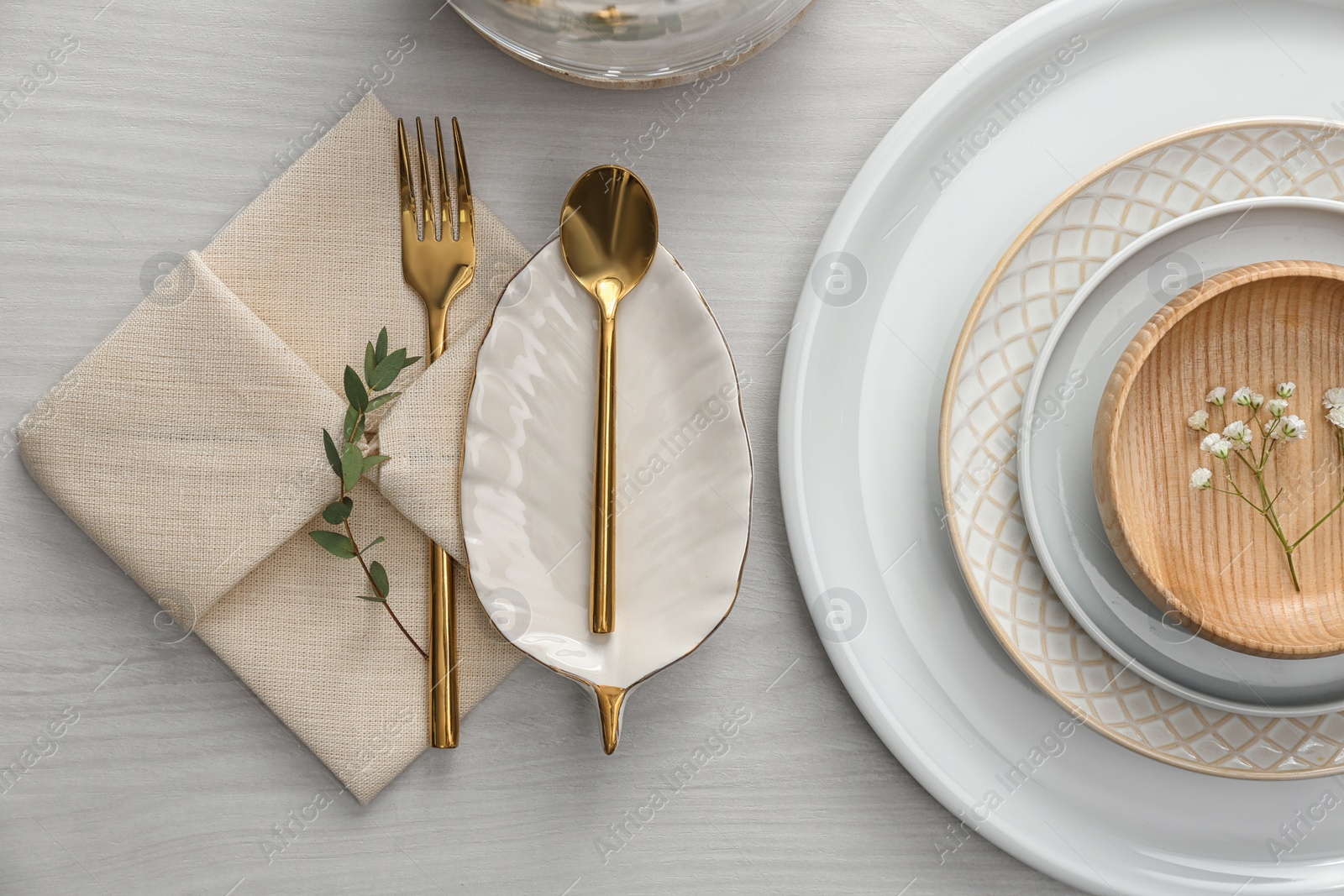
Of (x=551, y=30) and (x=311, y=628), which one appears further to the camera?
(x=311, y=628)

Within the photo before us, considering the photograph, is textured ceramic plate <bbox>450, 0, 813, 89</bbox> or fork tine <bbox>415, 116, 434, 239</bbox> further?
fork tine <bbox>415, 116, 434, 239</bbox>

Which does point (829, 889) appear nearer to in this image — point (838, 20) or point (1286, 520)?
point (1286, 520)

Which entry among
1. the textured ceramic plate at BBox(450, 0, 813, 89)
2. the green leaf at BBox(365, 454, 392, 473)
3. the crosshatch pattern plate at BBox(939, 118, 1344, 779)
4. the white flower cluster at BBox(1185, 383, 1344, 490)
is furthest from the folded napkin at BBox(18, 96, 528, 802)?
the white flower cluster at BBox(1185, 383, 1344, 490)

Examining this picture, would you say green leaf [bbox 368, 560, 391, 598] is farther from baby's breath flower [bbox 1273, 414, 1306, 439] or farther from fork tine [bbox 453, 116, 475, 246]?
baby's breath flower [bbox 1273, 414, 1306, 439]

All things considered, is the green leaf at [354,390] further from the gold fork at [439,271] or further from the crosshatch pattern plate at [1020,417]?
the crosshatch pattern plate at [1020,417]

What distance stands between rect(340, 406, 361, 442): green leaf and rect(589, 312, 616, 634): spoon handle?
140 millimetres

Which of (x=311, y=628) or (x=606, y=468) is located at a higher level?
(x=606, y=468)

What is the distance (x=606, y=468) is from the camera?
0.48 m

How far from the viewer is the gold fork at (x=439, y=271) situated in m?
0.48

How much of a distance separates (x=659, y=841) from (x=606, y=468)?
244 millimetres

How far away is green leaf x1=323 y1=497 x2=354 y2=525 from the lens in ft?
1.51

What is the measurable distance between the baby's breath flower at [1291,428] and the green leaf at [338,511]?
529 millimetres

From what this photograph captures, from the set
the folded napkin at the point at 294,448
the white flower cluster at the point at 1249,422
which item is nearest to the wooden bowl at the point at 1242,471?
the white flower cluster at the point at 1249,422

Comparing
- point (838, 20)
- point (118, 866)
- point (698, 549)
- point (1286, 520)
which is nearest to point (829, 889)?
point (698, 549)
